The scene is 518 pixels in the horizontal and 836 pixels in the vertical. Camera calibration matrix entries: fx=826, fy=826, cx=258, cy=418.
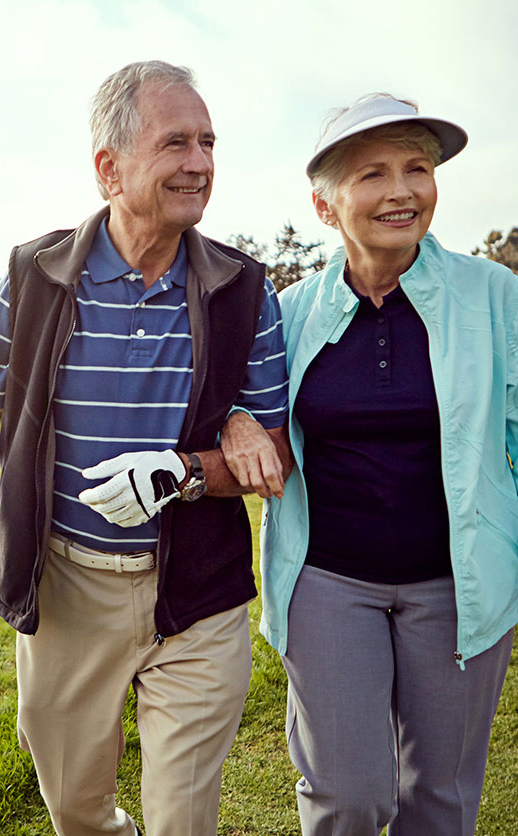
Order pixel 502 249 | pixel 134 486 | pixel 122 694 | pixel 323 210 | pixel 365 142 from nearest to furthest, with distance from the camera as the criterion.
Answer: pixel 134 486 → pixel 365 142 → pixel 122 694 → pixel 323 210 → pixel 502 249

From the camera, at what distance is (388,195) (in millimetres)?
2443

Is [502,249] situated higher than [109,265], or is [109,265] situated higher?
[502,249]

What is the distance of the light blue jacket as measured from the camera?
2.38m

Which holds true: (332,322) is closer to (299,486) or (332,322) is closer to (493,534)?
(299,486)

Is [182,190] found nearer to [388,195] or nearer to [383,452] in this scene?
[388,195]

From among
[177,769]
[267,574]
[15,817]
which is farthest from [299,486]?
[15,817]

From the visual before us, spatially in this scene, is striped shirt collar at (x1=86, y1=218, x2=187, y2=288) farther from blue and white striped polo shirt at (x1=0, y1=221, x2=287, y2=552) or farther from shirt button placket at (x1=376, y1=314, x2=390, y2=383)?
shirt button placket at (x1=376, y1=314, x2=390, y2=383)

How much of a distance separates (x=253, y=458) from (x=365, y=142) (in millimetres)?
1006

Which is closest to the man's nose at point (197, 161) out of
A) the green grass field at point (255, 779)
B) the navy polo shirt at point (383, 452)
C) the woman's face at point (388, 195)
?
the woman's face at point (388, 195)

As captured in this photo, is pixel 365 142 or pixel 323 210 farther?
pixel 323 210

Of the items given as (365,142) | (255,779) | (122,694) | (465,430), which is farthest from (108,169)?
(255,779)

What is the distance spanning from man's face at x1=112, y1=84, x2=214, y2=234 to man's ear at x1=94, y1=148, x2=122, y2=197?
37mm

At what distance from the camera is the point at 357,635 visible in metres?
2.49

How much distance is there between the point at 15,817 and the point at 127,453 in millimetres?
1780
